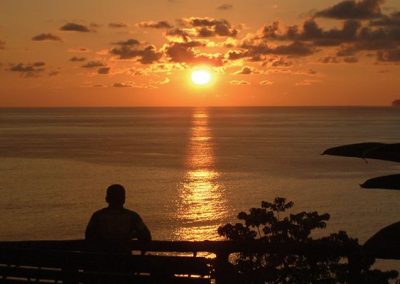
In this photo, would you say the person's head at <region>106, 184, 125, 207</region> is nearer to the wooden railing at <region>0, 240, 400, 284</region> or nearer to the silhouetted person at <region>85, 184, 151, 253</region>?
the silhouetted person at <region>85, 184, 151, 253</region>

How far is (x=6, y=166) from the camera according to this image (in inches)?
3344

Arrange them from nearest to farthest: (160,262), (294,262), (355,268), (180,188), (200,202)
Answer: (160,262), (355,268), (294,262), (200,202), (180,188)

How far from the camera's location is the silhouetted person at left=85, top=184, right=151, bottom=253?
6.95 m

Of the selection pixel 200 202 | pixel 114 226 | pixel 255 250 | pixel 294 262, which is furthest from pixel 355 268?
pixel 200 202

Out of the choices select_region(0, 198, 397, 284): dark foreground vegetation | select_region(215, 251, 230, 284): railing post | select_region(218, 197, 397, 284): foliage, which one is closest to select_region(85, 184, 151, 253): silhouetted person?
select_region(0, 198, 397, 284): dark foreground vegetation

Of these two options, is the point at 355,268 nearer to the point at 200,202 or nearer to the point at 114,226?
the point at 114,226

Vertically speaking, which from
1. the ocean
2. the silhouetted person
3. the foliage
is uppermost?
the ocean

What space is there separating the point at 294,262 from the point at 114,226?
3515mm

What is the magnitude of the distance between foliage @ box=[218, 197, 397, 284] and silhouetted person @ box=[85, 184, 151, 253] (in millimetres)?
1230

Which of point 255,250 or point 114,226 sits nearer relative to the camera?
point 255,250

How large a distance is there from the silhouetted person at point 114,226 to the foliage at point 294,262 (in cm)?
123

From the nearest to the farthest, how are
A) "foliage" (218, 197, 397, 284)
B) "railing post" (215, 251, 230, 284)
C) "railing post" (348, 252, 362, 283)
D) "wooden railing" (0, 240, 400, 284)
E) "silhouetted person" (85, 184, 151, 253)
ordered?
"railing post" (215, 251, 230, 284) < "wooden railing" (0, 240, 400, 284) < "railing post" (348, 252, 362, 283) < "silhouetted person" (85, 184, 151, 253) < "foliage" (218, 197, 397, 284)

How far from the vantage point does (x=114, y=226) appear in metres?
6.95

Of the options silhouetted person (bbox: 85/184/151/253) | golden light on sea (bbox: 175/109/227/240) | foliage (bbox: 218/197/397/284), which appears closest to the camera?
silhouetted person (bbox: 85/184/151/253)
